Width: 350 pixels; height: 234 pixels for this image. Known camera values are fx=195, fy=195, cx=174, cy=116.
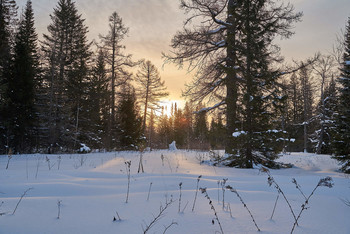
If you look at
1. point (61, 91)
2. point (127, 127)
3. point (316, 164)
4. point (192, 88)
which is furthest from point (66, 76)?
point (316, 164)

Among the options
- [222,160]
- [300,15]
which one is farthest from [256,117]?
[300,15]

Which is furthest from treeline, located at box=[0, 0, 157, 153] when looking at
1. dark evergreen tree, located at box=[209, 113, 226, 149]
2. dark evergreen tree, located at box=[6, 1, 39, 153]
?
dark evergreen tree, located at box=[209, 113, 226, 149]

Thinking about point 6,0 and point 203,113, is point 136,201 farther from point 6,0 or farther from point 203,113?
point 6,0

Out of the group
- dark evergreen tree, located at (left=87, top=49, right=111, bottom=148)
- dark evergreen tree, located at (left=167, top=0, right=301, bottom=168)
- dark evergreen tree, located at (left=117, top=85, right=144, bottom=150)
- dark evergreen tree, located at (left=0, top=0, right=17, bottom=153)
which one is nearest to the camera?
dark evergreen tree, located at (left=167, top=0, right=301, bottom=168)

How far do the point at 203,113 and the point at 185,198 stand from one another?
7475 millimetres

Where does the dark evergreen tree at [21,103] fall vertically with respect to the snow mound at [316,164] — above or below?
Answer: above

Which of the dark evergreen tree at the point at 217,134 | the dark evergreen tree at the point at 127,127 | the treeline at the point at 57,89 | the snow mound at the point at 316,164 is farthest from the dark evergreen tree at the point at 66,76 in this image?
the snow mound at the point at 316,164

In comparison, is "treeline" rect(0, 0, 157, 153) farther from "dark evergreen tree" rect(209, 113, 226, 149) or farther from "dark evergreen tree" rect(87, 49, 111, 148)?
"dark evergreen tree" rect(209, 113, 226, 149)

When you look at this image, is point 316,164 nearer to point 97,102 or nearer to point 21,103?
point 97,102

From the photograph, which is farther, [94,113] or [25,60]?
[94,113]

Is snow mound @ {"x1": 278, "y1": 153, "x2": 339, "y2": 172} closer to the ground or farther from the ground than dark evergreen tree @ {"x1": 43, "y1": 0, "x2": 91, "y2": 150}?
closer to the ground

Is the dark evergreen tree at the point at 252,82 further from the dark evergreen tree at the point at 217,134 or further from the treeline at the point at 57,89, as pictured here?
the treeline at the point at 57,89

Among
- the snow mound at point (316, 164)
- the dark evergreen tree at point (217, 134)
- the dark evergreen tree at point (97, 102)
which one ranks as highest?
the dark evergreen tree at point (97, 102)

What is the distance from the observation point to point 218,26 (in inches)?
376
